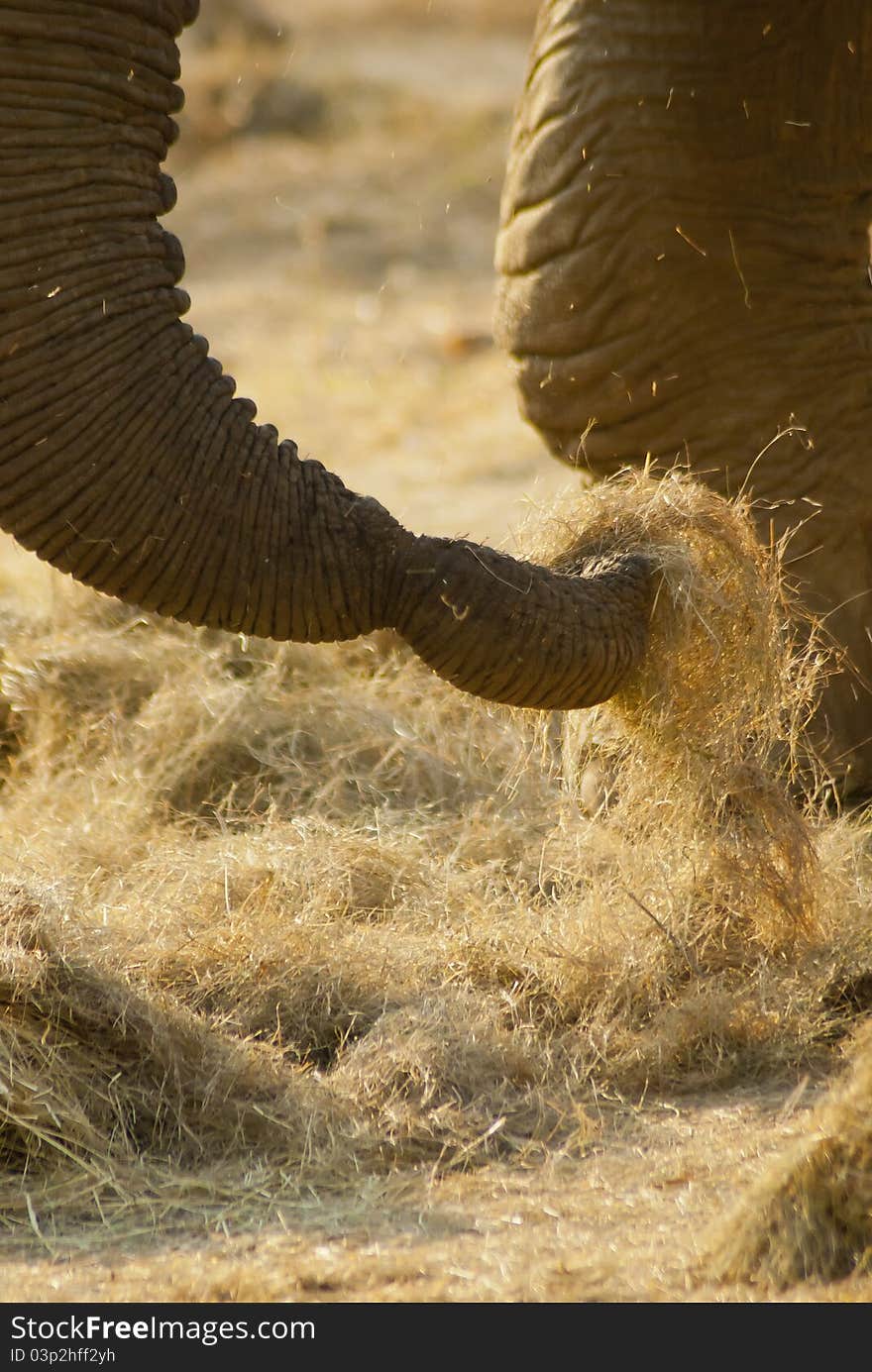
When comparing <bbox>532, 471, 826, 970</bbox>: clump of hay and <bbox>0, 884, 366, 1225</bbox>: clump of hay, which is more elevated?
<bbox>532, 471, 826, 970</bbox>: clump of hay

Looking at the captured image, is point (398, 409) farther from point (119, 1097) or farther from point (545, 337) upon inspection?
point (119, 1097)

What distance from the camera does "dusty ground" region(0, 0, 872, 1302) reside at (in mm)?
2404

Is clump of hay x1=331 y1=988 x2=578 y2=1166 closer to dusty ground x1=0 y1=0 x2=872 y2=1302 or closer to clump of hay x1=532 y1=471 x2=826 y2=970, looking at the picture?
dusty ground x1=0 y1=0 x2=872 y2=1302

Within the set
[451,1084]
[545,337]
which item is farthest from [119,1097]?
[545,337]

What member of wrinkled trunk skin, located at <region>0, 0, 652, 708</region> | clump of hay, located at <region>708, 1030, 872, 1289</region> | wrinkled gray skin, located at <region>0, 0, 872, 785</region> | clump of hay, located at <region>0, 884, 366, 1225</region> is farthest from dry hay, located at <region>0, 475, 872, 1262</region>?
wrinkled trunk skin, located at <region>0, 0, 652, 708</region>

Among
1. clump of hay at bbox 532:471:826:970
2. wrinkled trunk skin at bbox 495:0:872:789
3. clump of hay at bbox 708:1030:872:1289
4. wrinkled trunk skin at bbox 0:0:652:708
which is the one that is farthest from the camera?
wrinkled trunk skin at bbox 495:0:872:789

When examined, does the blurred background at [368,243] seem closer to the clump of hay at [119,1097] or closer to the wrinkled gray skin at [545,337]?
the wrinkled gray skin at [545,337]

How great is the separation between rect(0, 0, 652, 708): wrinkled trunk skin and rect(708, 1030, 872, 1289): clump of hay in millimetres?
930

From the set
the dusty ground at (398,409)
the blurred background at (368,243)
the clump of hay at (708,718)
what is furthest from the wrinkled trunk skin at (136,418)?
the blurred background at (368,243)

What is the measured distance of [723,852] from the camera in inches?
134

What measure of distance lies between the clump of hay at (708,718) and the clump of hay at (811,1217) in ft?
3.12

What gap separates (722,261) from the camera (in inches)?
154

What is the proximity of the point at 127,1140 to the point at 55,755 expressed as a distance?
169 centimetres

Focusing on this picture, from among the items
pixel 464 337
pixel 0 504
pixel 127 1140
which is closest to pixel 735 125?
pixel 0 504
